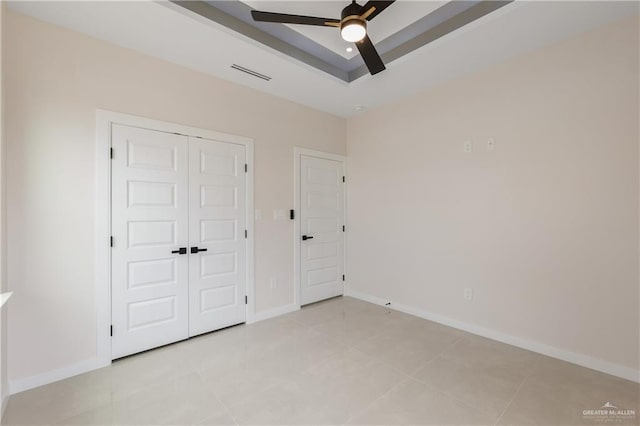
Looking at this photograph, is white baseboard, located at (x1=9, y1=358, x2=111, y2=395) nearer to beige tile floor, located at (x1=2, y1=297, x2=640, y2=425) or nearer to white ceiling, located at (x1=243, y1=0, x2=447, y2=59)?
beige tile floor, located at (x1=2, y1=297, x2=640, y2=425)

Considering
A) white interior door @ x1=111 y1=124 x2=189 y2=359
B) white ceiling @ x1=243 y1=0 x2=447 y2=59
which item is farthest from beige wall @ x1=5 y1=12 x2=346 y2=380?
white ceiling @ x1=243 y1=0 x2=447 y2=59

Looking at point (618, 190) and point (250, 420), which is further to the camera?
point (618, 190)

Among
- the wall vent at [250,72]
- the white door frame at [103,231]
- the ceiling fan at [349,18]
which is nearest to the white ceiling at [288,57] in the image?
the wall vent at [250,72]

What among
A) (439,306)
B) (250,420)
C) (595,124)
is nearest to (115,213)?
(250,420)

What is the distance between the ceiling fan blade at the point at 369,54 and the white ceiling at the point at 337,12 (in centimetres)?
44

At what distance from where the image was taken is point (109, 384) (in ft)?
7.25

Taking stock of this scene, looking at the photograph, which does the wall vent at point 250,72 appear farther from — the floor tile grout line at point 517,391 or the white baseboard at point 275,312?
the floor tile grout line at point 517,391

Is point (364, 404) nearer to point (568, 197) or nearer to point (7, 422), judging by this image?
point (7, 422)

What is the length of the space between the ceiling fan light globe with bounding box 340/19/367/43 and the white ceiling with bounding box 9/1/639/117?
2.57 ft

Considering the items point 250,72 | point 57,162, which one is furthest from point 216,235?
point 250,72

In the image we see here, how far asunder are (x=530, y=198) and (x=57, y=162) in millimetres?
4256

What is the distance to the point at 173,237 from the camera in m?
2.86

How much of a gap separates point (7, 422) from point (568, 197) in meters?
4.59

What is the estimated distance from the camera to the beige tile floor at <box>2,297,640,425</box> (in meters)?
1.86
